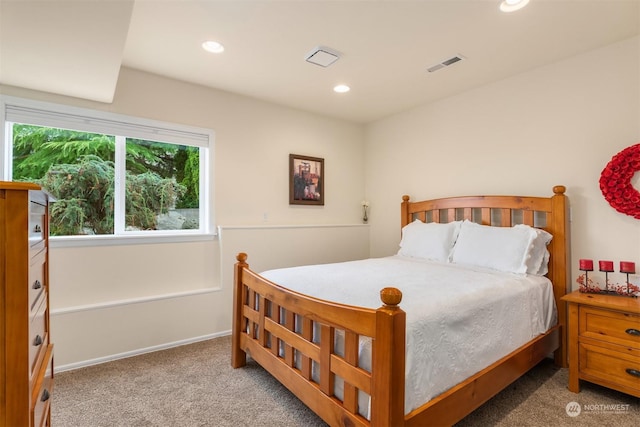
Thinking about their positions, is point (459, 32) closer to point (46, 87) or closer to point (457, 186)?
point (457, 186)

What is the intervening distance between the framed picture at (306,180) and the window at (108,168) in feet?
3.26

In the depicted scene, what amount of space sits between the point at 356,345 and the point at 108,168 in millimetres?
2640

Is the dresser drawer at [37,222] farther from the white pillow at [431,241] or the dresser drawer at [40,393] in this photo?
the white pillow at [431,241]

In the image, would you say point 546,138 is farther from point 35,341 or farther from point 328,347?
point 35,341

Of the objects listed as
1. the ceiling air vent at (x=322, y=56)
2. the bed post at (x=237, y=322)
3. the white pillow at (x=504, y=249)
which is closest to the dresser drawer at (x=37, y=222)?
the bed post at (x=237, y=322)

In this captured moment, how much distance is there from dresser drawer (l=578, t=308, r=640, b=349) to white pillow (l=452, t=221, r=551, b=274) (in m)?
0.46

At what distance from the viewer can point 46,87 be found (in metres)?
2.35

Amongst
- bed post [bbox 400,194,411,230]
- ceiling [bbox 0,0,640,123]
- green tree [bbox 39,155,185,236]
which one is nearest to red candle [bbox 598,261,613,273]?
ceiling [bbox 0,0,640,123]

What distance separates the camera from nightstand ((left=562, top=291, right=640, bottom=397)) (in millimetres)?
1891

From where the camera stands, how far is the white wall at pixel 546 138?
234cm

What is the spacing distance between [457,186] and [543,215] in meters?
0.84

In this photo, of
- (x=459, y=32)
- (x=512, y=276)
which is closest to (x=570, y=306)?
(x=512, y=276)

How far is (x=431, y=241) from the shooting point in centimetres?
305

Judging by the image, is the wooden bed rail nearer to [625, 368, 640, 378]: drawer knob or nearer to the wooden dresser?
the wooden dresser
